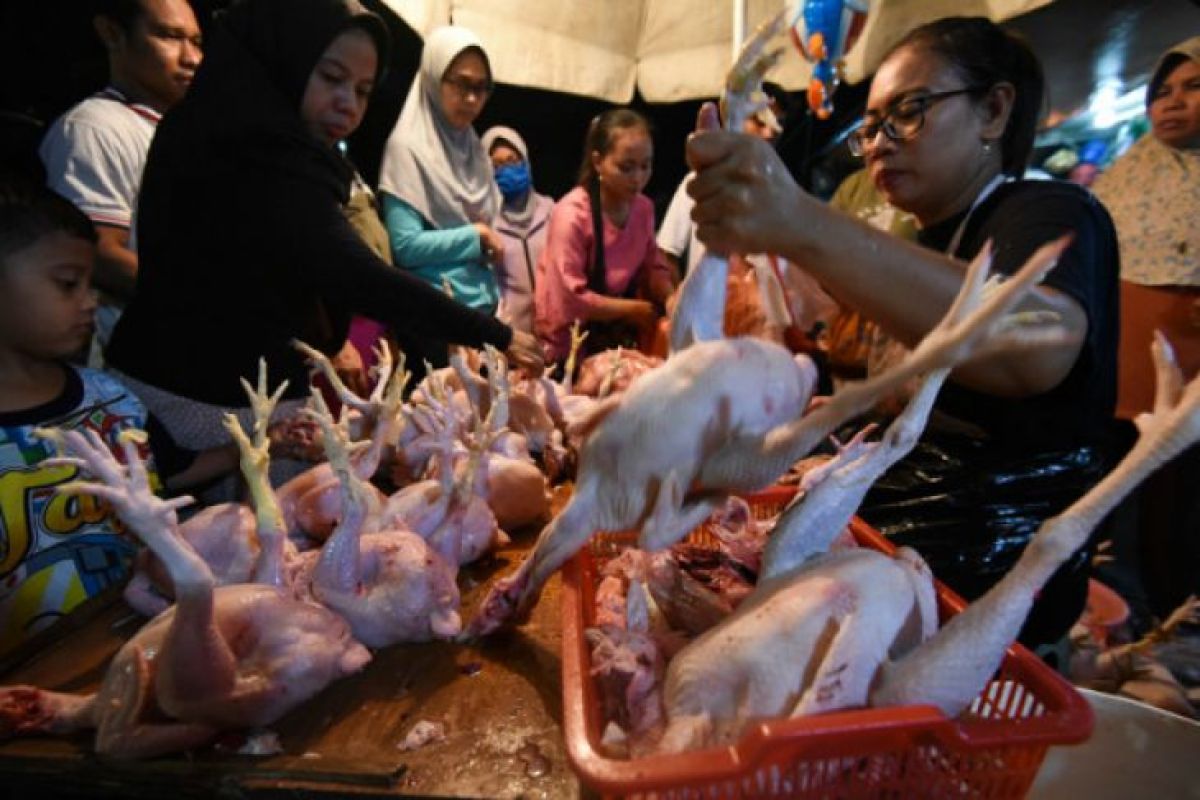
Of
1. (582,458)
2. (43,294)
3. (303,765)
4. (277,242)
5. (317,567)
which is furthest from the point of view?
(277,242)

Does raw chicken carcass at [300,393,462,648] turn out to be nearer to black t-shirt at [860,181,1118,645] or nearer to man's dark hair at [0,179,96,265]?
man's dark hair at [0,179,96,265]

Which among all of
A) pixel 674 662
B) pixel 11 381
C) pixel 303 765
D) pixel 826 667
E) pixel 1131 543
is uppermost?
pixel 826 667

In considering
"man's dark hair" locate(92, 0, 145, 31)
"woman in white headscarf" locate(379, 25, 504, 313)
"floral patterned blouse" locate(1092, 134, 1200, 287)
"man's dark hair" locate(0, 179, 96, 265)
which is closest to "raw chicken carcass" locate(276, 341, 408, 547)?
"man's dark hair" locate(0, 179, 96, 265)

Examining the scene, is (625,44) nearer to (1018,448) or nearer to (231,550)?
(1018,448)

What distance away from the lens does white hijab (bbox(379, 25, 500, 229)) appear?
3.07 metres

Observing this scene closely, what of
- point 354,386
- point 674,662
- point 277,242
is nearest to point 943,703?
point 674,662

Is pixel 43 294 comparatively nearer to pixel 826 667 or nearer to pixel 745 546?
pixel 745 546

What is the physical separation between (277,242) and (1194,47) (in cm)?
361

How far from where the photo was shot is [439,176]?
3.15 meters

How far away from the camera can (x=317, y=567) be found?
4.09ft

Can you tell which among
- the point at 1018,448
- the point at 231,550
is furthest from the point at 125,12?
the point at 1018,448

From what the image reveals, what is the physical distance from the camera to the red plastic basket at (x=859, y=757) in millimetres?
675

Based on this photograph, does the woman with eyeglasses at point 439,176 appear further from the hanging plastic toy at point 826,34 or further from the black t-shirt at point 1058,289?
the black t-shirt at point 1058,289

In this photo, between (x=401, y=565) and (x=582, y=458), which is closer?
Answer: (x=582, y=458)
